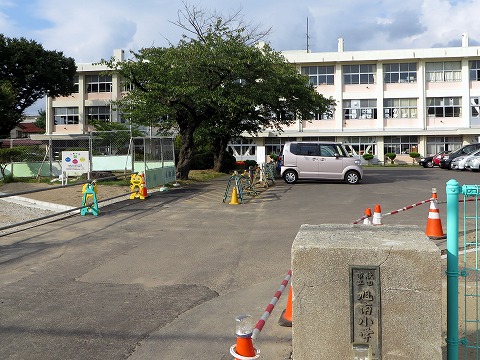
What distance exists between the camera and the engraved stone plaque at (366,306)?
3613mm

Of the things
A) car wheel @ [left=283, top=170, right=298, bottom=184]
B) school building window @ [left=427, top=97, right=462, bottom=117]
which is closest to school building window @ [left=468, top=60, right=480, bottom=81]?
school building window @ [left=427, top=97, right=462, bottom=117]

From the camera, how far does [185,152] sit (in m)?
25.0

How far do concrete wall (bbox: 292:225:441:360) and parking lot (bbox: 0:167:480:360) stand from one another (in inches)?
45.4

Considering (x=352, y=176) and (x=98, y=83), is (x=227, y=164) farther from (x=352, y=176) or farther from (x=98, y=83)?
(x=98, y=83)

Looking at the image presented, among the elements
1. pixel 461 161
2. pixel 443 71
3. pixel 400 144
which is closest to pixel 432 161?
pixel 461 161

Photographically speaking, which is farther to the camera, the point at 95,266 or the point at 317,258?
the point at 95,266

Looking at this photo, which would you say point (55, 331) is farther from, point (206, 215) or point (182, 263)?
point (206, 215)

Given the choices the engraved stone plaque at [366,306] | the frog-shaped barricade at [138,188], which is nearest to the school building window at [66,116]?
the frog-shaped barricade at [138,188]

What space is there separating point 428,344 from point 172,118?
23.1 metres

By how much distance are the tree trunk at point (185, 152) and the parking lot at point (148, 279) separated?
9.83 metres

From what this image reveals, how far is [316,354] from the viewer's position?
12.1ft

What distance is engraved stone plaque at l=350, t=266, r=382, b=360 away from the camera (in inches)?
142

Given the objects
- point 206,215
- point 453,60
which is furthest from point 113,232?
point 453,60

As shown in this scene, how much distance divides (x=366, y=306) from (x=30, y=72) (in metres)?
50.7
